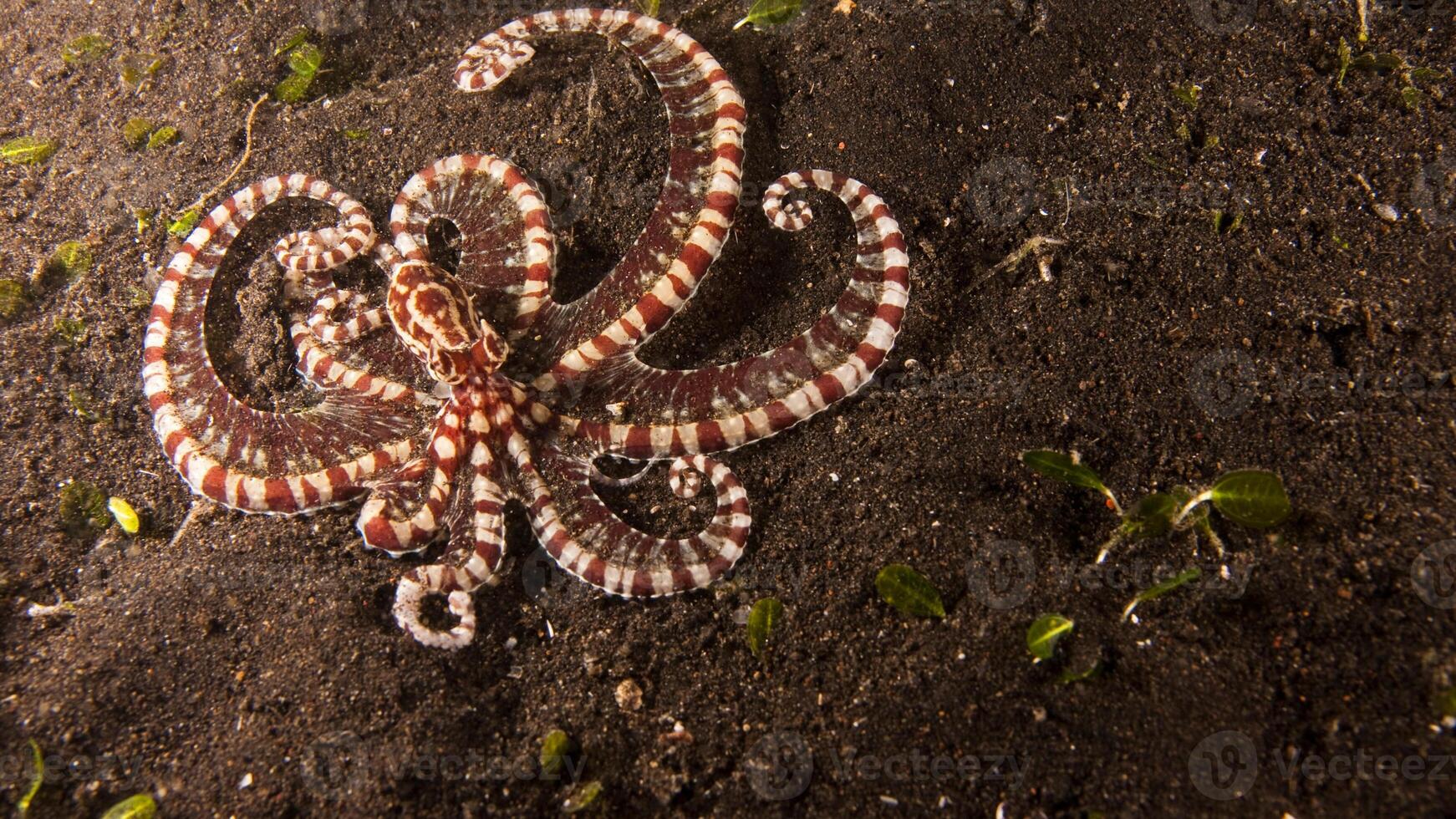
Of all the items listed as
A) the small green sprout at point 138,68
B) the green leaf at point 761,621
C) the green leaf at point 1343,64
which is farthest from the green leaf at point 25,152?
the green leaf at point 1343,64

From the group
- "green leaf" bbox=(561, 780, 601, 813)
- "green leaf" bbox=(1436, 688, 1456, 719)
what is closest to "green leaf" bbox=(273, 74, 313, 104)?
"green leaf" bbox=(561, 780, 601, 813)

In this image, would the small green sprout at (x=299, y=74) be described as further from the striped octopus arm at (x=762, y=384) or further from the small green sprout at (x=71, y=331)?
the striped octopus arm at (x=762, y=384)

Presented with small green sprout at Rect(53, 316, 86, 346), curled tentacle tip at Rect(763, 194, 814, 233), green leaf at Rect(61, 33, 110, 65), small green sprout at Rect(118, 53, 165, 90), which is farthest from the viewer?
green leaf at Rect(61, 33, 110, 65)

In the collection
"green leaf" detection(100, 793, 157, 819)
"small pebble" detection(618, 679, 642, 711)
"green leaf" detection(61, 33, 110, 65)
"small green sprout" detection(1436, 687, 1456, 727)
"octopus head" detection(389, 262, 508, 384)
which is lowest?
"green leaf" detection(100, 793, 157, 819)

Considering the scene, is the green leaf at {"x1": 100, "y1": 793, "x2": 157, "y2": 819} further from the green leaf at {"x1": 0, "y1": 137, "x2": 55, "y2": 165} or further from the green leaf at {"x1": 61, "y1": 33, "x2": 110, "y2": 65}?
the green leaf at {"x1": 61, "y1": 33, "x2": 110, "y2": 65}

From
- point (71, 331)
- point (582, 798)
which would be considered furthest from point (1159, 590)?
point (71, 331)

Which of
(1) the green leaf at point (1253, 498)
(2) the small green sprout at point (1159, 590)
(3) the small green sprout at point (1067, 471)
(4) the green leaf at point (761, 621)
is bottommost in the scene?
(4) the green leaf at point (761, 621)

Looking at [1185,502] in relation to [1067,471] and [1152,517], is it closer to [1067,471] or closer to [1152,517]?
[1152,517]
